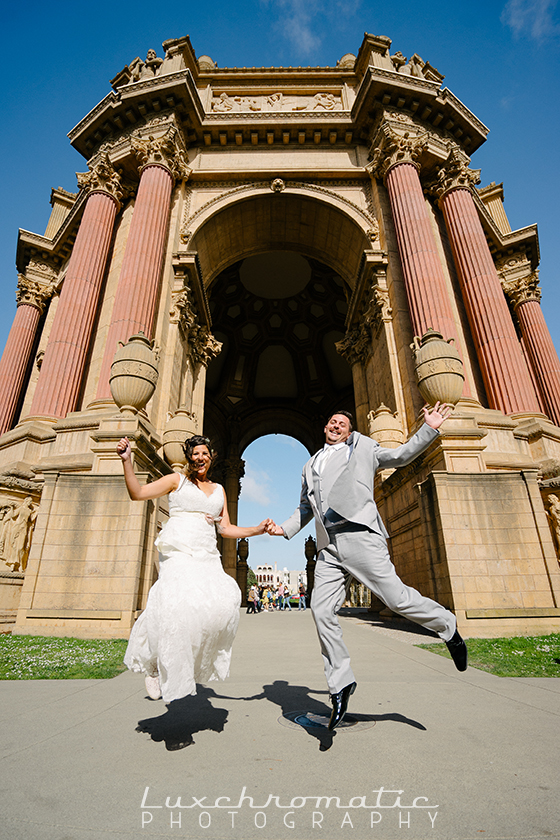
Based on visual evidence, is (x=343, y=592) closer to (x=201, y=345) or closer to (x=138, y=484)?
(x=138, y=484)

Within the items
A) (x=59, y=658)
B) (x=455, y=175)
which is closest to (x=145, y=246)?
(x=455, y=175)

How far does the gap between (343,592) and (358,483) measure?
2.50 feet

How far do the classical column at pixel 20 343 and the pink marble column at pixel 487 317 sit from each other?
17.3m

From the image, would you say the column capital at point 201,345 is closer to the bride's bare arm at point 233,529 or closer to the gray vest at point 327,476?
the bride's bare arm at point 233,529

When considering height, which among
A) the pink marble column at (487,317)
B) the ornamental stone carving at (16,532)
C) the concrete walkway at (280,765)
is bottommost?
the concrete walkway at (280,765)

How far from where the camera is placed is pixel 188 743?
2.35 meters

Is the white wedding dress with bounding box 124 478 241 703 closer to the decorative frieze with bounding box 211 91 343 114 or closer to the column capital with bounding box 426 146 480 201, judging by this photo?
the column capital with bounding box 426 146 480 201

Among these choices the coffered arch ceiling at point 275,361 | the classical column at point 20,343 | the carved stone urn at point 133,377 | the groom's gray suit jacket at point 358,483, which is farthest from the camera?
the coffered arch ceiling at point 275,361

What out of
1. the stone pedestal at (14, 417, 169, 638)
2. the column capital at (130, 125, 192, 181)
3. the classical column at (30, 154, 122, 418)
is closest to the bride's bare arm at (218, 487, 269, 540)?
the stone pedestal at (14, 417, 169, 638)

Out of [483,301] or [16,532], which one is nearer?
[16,532]

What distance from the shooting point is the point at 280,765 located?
6.77 ft

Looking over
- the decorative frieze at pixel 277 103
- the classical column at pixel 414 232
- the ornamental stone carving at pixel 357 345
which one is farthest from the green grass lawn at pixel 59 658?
the decorative frieze at pixel 277 103

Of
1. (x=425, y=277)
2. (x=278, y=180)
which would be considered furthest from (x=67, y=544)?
(x=278, y=180)

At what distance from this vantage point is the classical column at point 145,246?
1167cm
